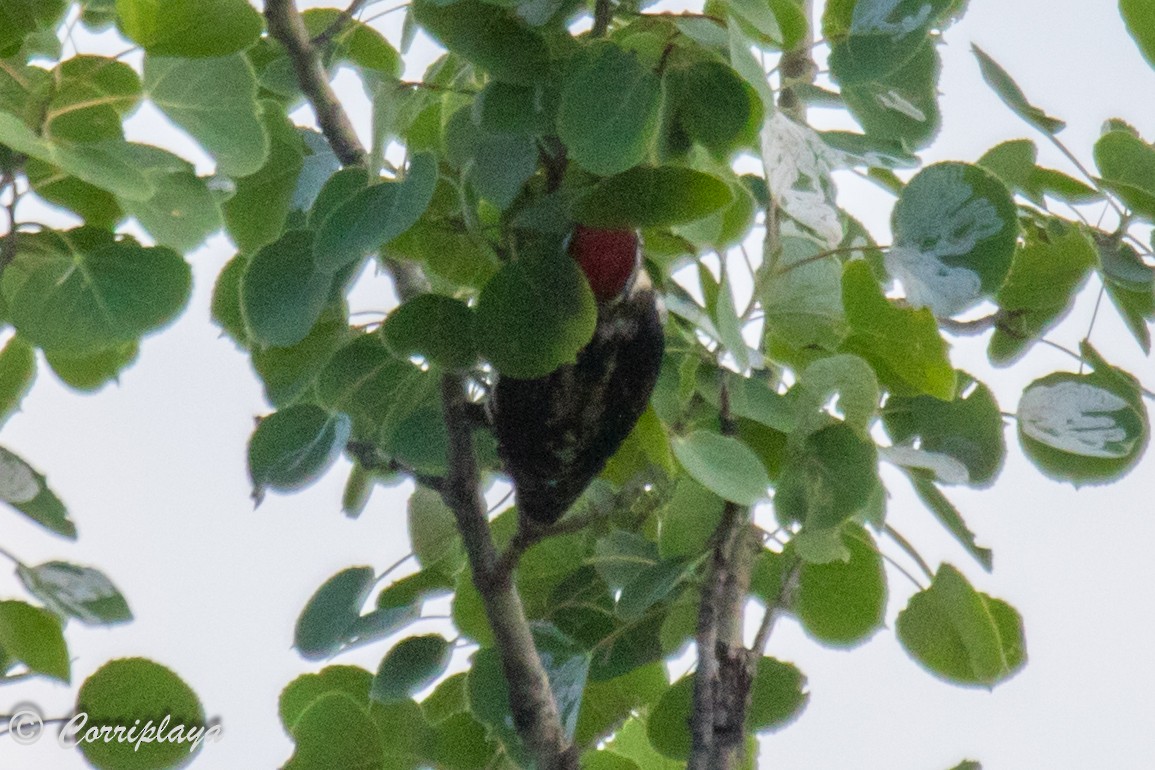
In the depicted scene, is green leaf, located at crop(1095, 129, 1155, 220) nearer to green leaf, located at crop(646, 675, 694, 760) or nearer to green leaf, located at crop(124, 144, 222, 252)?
green leaf, located at crop(646, 675, 694, 760)

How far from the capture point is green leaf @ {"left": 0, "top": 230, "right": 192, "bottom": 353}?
0.55 m

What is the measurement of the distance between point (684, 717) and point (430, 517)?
17cm

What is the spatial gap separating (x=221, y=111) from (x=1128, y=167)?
43 cm

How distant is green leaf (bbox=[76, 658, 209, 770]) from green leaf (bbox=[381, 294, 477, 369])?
0.19 metres

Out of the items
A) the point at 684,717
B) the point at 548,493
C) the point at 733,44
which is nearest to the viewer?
the point at 733,44

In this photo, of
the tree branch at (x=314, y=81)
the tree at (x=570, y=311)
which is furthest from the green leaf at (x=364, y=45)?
the tree branch at (x=314, y=81)

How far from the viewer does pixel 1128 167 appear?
0.67 meters

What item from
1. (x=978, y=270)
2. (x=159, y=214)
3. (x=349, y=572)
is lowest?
(x=349, y=572)

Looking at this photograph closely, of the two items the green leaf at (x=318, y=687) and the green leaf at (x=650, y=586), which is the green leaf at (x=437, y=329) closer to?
the green leaf at (x=650, y=586)

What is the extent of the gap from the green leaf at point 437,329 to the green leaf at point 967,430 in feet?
0.77

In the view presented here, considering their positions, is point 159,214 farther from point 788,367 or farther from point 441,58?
point 788,367

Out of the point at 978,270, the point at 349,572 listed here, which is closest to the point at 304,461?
the point at 349,572

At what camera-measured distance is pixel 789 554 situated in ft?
2.34

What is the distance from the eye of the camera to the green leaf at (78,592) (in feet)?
1.97
